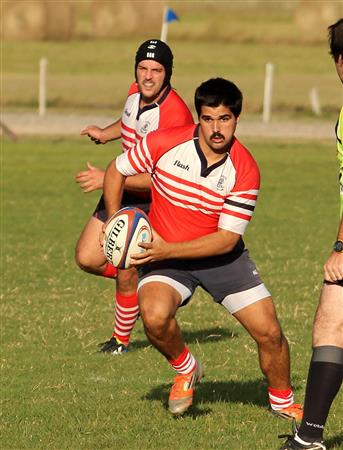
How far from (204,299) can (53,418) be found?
5.85m

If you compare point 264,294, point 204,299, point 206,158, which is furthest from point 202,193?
point 204,299

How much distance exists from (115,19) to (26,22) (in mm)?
6878

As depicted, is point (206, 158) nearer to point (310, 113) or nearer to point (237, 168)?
point (237, 168)

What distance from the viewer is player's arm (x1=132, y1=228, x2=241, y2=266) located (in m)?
9.75

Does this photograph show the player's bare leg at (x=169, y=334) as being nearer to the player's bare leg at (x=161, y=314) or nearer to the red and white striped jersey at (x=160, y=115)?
the player's bare leg at (x=161, y=314)

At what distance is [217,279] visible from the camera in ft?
33.0

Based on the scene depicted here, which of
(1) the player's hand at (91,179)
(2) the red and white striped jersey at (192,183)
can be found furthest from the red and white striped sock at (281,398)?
(1) the player's hand at (91,179)

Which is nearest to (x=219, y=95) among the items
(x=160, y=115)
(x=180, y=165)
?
(x=180, y=165)

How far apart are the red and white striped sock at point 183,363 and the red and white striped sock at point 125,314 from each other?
2533 mm

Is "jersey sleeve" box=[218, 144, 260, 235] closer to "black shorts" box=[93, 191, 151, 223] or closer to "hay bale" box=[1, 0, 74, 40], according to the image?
"black shorts" box=[93, 191, 151, 223]

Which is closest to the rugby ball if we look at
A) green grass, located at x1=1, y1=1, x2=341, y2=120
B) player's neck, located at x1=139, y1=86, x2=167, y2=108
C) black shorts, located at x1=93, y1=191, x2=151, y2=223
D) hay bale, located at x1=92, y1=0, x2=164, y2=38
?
player's neck, located at x1=139, y1=86, x2=167, y2=108

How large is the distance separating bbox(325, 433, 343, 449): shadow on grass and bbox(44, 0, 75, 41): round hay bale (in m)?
70.0

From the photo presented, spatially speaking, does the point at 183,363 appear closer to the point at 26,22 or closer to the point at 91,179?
the point at 91,179

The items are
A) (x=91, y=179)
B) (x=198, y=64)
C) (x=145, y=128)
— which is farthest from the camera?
(x=198, y=64)
